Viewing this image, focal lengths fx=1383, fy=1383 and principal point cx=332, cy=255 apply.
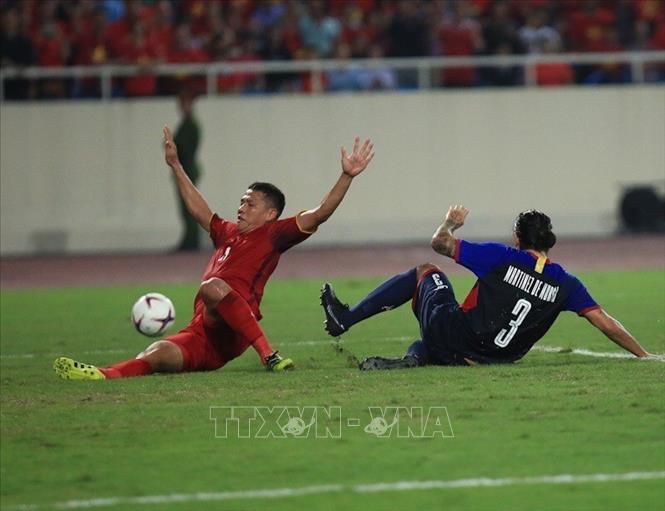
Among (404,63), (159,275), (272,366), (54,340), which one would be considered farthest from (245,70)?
(272,366)

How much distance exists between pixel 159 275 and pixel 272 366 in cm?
1049

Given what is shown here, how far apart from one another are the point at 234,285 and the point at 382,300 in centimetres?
108

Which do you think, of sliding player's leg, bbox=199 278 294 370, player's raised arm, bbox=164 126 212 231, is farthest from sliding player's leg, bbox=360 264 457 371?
player's raised arm, bbox=164 126 212 231

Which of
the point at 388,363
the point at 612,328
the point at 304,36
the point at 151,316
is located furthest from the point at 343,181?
the point at 304,36

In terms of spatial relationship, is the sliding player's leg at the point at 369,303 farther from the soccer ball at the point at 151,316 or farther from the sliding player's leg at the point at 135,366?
the soccer ball at the point at 151,316

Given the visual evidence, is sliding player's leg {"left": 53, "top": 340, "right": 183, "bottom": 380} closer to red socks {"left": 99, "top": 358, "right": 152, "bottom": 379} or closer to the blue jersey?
red socks {"left": 99, "top": 358, "right": 152, "bottom": 379}

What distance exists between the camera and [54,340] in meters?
12.9

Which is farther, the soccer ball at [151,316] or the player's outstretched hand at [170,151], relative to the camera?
the soccer ball at [151,316]

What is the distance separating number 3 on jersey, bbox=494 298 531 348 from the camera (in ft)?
30.7

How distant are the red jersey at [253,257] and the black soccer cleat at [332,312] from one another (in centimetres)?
45

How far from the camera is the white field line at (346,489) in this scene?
5.97 meters

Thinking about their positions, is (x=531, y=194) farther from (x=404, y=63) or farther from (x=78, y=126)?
(x=78, y=126)

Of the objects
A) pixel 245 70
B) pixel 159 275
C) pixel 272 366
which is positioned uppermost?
pixel 245 70

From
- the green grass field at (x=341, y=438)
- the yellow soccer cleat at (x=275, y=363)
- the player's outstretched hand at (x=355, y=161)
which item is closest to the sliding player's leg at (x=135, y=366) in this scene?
the green grass field at (x=341, y=438)
